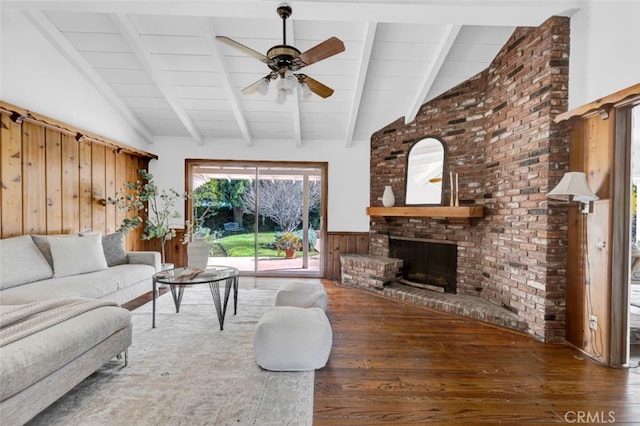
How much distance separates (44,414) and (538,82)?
466 cm

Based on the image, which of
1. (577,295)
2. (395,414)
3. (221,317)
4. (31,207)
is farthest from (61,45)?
(577,295)

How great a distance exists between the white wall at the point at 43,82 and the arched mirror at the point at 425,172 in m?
4.54

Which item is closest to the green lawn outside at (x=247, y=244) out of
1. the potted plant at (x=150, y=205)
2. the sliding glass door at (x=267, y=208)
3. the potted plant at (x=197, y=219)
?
the sliding glass door at (x=267, y=208)

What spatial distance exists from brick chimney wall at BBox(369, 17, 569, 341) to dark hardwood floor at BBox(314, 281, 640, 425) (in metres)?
0.53

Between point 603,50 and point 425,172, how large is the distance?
7.29 feet

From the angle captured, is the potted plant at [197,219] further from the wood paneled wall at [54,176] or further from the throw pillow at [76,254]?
the throw pillow at [76,254]

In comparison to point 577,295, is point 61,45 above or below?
above

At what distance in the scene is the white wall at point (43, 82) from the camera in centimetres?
308

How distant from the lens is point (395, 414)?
6.10 feet

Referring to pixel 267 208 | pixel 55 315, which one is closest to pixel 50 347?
pixel 55 315

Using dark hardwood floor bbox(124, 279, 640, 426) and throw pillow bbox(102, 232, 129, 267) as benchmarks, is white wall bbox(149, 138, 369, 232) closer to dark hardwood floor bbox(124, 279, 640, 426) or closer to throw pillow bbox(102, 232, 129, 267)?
throw pillow bbox(102, 232, 129, 267)

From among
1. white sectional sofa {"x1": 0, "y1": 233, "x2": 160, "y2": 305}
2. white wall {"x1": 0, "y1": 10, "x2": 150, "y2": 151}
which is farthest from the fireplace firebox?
white wall {"x1": 0, "y1": 10, "x2": 150, "y2": 151}

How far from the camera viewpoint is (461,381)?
2207mm

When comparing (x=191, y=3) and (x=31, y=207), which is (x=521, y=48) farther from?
(x=31, y=207)
